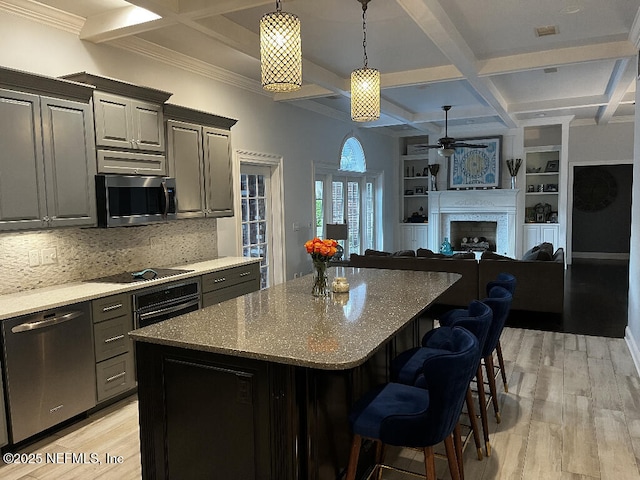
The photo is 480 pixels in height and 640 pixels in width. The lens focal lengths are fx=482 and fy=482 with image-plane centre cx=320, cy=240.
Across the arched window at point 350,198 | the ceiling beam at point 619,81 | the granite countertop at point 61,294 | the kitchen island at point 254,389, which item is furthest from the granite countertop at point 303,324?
the arched window at point 350,198

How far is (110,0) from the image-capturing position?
12.1 feet

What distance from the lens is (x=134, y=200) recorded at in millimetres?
4070

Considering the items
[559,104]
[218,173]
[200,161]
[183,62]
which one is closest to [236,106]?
[183,62]

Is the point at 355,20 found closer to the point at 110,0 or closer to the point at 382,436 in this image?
the point at 110,0

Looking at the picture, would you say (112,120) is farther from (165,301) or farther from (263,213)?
(263,213)

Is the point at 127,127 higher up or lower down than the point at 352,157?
lower down

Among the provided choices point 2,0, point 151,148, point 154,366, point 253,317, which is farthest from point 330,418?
point 2,0

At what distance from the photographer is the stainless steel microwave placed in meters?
3.79

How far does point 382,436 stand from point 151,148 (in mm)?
3251

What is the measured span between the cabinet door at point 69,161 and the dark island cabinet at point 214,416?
5.49ft

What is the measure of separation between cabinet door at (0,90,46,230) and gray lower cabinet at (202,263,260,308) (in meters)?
1.56

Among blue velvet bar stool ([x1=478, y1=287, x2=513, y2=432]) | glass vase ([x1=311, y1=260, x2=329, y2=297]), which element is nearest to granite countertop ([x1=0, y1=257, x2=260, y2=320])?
glass vase ([x1=311, y1=260, x2=329, y2=297])

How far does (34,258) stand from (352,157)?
6.57 metres

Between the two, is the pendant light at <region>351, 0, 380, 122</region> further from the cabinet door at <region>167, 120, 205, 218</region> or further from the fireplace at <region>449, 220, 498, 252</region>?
the fireplace at <region>449, 220, 498, 252</region>
